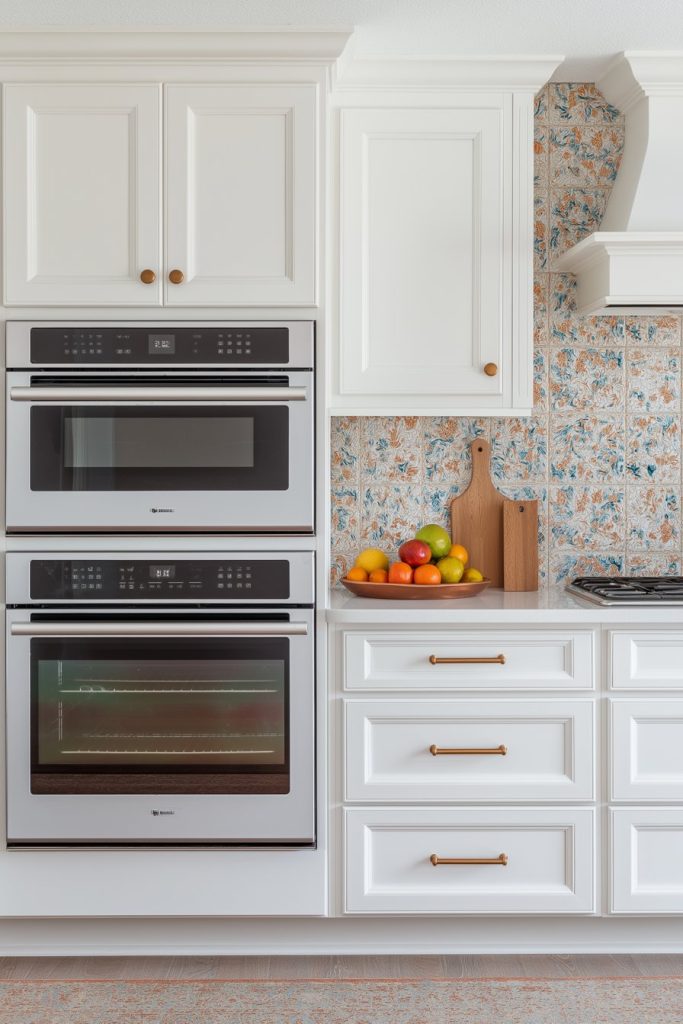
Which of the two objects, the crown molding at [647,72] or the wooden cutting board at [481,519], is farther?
A: the wooden cutting board at [481,519]

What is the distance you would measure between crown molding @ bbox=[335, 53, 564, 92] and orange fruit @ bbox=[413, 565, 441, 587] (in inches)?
53.9

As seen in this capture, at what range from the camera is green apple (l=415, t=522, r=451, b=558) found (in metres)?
2.79

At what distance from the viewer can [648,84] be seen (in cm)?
273

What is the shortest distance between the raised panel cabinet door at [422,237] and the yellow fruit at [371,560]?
1.65 feet

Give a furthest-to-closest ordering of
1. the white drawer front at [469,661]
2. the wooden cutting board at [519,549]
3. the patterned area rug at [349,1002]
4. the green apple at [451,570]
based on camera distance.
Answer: the wooden cutting board at [519,549], the green apple at [451,570], the white drawer front at [469,661], the patterned area rug at [349,1002]

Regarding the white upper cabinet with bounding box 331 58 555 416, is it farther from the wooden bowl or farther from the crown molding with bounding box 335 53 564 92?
the wooden bowl

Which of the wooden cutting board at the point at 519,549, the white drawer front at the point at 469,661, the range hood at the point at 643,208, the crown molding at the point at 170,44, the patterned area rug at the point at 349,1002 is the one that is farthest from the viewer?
the wooden cutting board at the point at 519,549

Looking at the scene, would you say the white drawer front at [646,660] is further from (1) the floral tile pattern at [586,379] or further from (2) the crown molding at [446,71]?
(2) the crown molding at [446,71]

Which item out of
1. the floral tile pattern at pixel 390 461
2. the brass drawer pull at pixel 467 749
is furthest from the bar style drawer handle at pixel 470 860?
the floral tile pattern at pixel 390 461

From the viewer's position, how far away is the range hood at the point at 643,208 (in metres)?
2.61

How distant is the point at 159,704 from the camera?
8.01ft

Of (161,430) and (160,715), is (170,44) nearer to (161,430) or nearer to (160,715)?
(161,430)

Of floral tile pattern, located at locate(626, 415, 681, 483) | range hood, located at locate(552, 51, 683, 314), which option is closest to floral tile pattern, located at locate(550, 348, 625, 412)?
floral tile pattern, located at locate(626, 415, 681, 483)

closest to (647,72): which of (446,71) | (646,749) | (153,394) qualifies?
(446,71)
